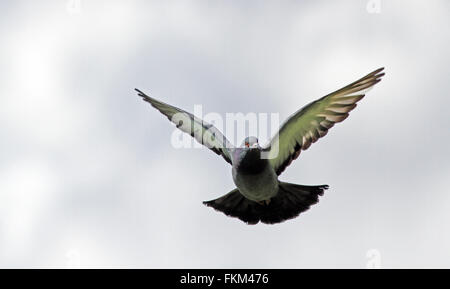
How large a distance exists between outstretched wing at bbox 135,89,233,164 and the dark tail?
104 cm

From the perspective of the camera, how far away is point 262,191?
14.7m

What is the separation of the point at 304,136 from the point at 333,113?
79 cm

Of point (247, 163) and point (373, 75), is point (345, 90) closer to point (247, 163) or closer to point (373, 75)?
point (373, 75)

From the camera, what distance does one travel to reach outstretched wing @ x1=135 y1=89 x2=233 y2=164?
608 inches

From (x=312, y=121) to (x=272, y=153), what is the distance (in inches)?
41.5

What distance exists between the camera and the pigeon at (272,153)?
14266mm

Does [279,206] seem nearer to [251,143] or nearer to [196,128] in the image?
[251,143]

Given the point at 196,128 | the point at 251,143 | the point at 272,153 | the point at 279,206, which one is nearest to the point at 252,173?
the point at 251,143

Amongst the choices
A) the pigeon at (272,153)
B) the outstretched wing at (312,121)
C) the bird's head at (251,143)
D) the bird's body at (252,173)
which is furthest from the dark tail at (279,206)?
the bird's head at (251,143)

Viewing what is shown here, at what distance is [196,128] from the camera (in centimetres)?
1579

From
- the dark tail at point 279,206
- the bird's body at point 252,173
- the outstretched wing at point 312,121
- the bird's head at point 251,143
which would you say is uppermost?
the outstretched wing at point 312,121

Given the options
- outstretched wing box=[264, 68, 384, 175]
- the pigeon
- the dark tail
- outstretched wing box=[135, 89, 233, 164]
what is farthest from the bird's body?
outstretched wing box=[135, 89, 233, 164]

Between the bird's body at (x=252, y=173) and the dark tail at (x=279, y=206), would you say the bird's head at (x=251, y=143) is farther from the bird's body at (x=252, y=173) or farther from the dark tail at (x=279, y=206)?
the dark tail at (x=279, y=206)

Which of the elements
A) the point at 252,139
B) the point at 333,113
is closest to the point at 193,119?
the point at 252,139
